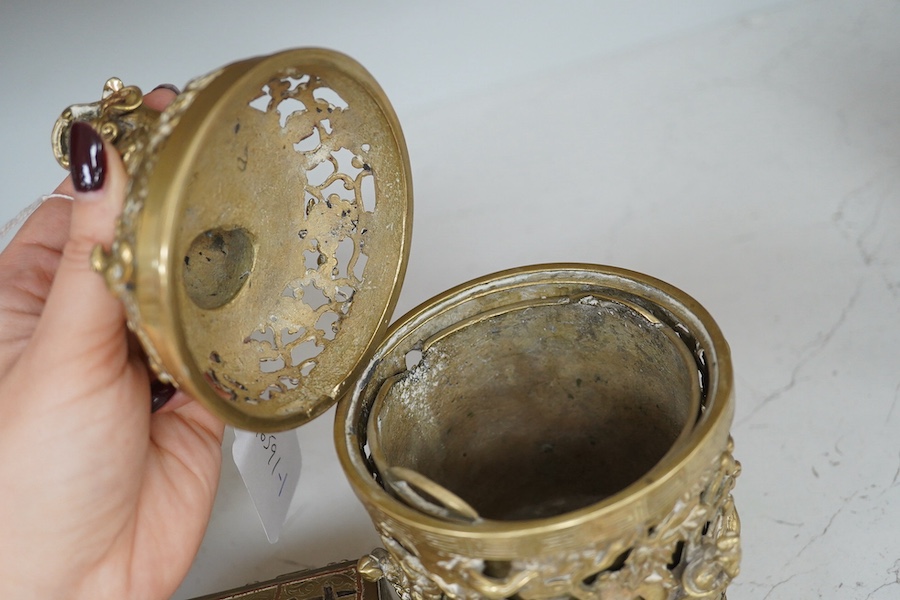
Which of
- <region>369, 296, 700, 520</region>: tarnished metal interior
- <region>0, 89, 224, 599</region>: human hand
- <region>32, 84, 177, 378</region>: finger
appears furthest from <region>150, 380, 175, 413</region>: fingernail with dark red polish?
<region>369, 296, 700, 520</region>: tarnished metal interior

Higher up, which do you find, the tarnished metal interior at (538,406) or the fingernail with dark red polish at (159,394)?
the fingernail with dark red polish at (159,394)

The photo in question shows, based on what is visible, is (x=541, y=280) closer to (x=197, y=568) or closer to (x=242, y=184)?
(x=242, y=184)

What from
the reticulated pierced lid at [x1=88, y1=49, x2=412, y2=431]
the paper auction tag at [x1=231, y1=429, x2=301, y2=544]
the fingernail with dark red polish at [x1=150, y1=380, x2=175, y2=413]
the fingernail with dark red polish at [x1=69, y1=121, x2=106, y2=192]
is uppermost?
the fingernail with dark red polish at [x1=69, y1=121, x2=106, y2=192]

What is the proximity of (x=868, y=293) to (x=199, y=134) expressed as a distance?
1.06 metres

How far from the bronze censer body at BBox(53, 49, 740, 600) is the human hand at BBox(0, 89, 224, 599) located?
66 mm

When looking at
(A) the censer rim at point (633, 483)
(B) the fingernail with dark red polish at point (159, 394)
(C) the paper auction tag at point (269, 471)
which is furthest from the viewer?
(C) the paper auction tag at point (269, 471)

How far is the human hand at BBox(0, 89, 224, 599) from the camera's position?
0.73m

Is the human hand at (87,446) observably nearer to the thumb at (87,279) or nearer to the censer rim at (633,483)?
the thumb at (87,279)

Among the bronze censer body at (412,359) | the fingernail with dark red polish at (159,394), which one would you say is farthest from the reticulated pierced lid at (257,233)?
the fingernail with dark red polish at (159,394)

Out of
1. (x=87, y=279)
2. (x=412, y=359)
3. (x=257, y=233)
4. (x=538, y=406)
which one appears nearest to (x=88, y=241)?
(x=87, y=279)

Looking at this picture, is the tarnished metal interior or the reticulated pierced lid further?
the tarnished metal interior

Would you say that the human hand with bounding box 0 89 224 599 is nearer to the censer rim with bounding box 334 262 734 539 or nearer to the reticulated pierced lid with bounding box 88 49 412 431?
the reticulated pierced lid with bounding box 88 49 412 431

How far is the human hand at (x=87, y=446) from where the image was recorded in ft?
2.41

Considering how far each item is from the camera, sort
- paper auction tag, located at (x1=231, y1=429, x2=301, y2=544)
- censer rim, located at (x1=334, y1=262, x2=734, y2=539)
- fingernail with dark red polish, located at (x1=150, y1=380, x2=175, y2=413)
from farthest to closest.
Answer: paper auction tag, located at (x1=231, y1=429, x2=301, y2=544) < fingernail with dark red polish, located at (x1=150, y1=380, x2=175, y2=413) < censer rim, located at (x1=334, y1=262, x2=734, y2=539)
